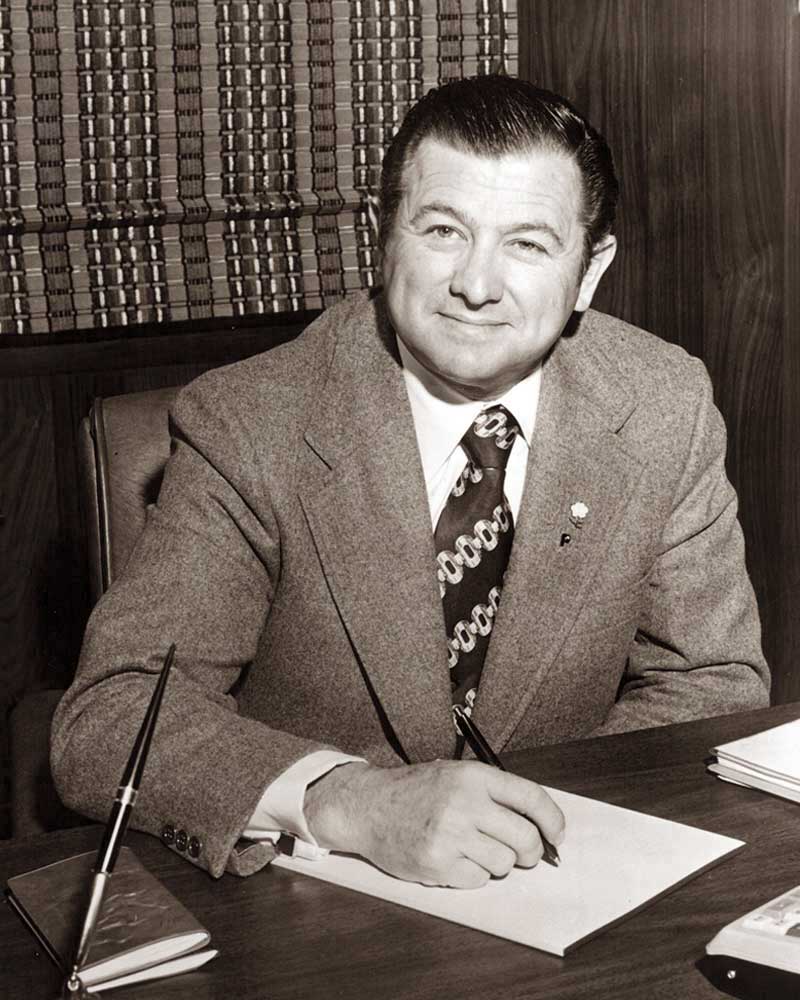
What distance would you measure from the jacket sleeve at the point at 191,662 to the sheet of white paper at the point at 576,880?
4.9 inches

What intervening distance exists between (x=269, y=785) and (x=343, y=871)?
150mm

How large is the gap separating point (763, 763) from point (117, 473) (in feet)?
3.51

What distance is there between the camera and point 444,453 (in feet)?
6.92

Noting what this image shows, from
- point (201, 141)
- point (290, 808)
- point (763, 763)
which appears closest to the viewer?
point (290, 808)

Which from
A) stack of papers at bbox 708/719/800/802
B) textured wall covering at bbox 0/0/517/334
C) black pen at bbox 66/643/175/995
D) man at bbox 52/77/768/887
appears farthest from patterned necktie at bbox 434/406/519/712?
textured wall covering at bbox 0/0/517/334

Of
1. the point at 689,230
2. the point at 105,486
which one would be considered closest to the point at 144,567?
the point at 105,486

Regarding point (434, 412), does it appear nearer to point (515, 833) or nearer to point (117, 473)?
point (117, 473)

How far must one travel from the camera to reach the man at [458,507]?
6.40ft

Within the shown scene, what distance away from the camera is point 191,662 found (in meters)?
1.87

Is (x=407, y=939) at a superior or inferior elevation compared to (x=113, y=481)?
inferior

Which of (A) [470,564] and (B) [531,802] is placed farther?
(A) [470,564]

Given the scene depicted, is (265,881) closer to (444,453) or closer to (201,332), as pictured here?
(444,453)

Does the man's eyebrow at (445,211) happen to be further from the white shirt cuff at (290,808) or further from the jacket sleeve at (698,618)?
the white shirt cuff at (290,808)

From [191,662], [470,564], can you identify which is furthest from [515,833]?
[470,564]
